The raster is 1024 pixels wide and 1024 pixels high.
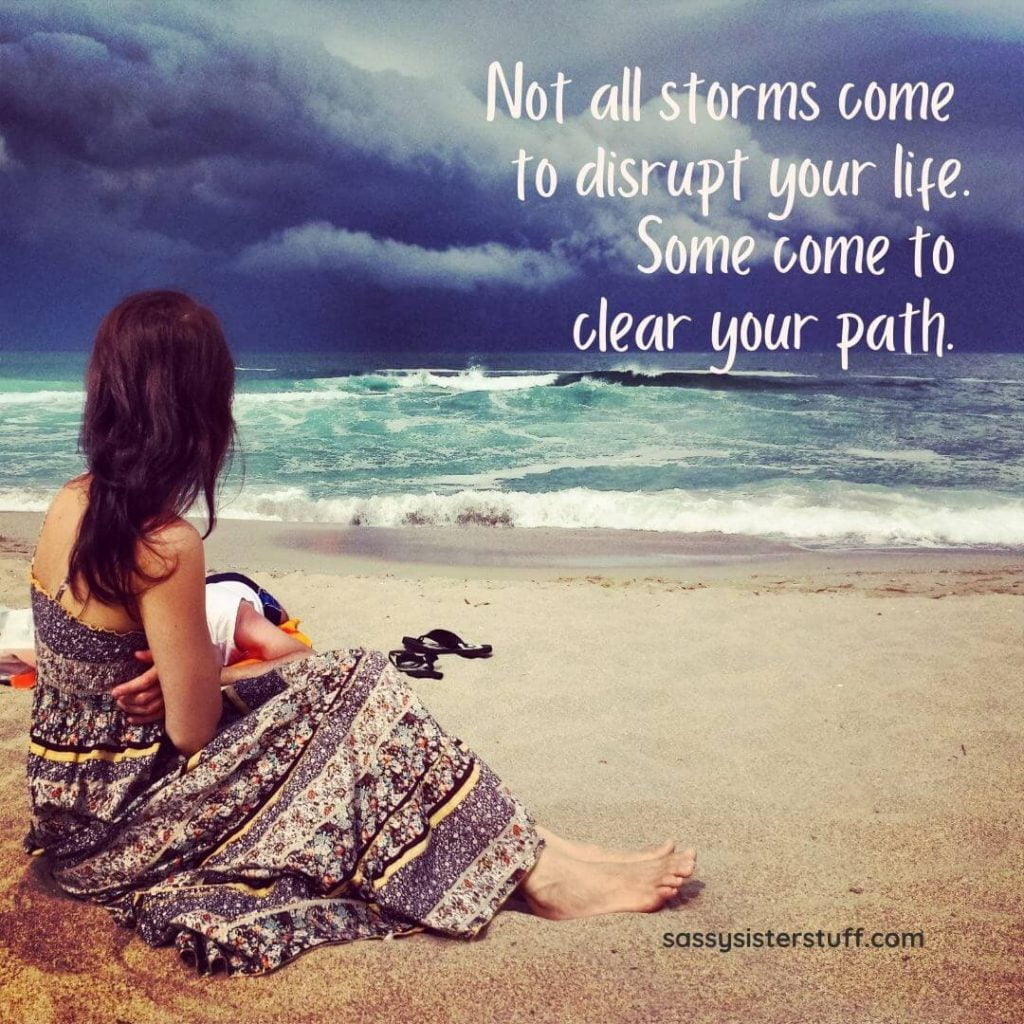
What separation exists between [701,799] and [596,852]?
0.66 meters

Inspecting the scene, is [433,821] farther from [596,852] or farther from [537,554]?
[537,554]

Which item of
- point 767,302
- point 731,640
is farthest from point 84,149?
point 731,640

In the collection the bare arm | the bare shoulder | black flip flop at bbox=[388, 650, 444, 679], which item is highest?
the bare shoulder

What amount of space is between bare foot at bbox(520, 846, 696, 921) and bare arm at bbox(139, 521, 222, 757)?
767 millimetres

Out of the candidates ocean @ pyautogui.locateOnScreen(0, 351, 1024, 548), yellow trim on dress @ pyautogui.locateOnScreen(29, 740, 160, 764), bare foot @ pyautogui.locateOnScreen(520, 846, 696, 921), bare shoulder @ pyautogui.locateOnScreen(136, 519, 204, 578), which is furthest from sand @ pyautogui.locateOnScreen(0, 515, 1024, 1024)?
ocean @ pyautogui.locateOnScreen(0, 351, 1024, 548)

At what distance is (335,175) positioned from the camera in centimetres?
2438

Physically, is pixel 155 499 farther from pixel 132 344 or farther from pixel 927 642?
pixel 927 642

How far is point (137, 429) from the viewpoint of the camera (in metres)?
1.78

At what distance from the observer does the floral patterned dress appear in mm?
1883

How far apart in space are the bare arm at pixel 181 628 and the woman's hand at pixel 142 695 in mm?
32

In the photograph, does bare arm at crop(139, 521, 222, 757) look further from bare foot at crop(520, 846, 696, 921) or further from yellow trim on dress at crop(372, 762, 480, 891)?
bare foot at crop(520, 846, 696, 921)

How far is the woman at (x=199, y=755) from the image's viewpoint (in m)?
1.78

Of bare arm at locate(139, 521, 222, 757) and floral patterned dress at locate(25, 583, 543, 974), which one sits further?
floral patterned dress at locate(25, 583, 543, 974)

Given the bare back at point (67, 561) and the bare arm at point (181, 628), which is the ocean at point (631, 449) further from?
the bare arm at point (181, 628)
